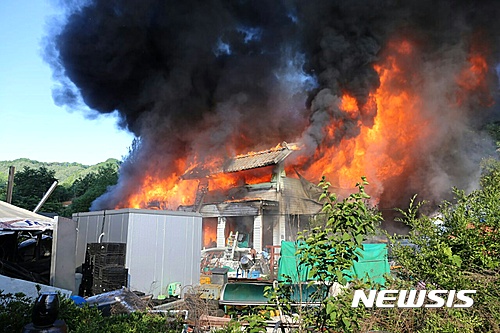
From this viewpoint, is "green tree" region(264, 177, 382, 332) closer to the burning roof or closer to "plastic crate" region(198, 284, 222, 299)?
"plastic crate" region(198, 284, 222, 299)

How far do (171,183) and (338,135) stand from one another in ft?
38.3

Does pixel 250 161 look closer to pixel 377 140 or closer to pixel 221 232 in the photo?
pixel 221 232

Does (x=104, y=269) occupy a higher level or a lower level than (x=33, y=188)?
lower

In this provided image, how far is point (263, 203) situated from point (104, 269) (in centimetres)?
1153

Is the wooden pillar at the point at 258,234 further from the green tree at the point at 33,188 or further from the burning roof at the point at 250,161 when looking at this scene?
the green tree at the point at 33,188

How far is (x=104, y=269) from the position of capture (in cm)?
1019

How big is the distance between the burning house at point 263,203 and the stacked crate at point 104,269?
34.3ft

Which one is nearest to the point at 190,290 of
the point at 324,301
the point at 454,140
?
the point at 324,301

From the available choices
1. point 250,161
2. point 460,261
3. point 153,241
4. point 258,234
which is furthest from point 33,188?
point 460,261

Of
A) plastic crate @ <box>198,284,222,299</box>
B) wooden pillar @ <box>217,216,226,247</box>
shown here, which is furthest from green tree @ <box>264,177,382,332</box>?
wooden pillar @ <box>217,216,226,247</box>

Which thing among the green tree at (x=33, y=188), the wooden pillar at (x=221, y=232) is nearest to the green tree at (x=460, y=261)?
the wooden pillar at (x=221, y=232)

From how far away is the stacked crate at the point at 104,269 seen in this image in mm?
10188

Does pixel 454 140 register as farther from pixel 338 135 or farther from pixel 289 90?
pixel 289 90

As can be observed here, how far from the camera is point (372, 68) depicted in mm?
25250
